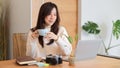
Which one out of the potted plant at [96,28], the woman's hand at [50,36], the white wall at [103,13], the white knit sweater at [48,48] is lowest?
the white knit sweater at [48,48]

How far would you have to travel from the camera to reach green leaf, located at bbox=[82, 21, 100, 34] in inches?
148

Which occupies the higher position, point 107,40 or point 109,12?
point 109,12

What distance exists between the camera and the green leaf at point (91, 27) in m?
3.75

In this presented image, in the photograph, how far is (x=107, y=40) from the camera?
14.0 feet

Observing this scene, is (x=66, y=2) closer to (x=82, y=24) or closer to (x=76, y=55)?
(x=82, y=24)

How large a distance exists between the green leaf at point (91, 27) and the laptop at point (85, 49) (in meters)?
1.68

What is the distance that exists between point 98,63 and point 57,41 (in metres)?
0.54

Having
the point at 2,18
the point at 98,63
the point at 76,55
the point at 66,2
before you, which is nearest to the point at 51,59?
the point at 76,55

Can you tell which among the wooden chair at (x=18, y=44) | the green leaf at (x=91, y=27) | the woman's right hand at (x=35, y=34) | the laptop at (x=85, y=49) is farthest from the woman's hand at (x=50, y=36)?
the green leaf at (x=91, y=27)

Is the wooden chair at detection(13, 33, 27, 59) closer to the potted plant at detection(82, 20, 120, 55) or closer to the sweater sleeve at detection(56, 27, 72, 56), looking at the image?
the sweater sleeve at detection(56, 27, 72, 56)

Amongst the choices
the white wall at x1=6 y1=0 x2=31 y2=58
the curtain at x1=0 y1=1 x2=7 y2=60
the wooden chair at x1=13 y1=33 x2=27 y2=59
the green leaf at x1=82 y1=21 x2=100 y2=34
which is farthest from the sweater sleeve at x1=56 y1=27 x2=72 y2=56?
the curtain at x1=0 y1=1 x2=7 y2=60

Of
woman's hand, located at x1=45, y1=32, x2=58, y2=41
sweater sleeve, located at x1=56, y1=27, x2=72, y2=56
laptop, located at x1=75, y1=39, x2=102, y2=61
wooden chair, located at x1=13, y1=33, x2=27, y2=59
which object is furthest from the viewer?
wooden chair, located at x1=13, y1=33, x2=27, y2=59

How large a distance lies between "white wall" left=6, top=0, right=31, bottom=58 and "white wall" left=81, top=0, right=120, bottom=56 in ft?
3.20

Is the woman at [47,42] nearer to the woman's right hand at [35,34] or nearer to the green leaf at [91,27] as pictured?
the woman's right hand at [35,34]
